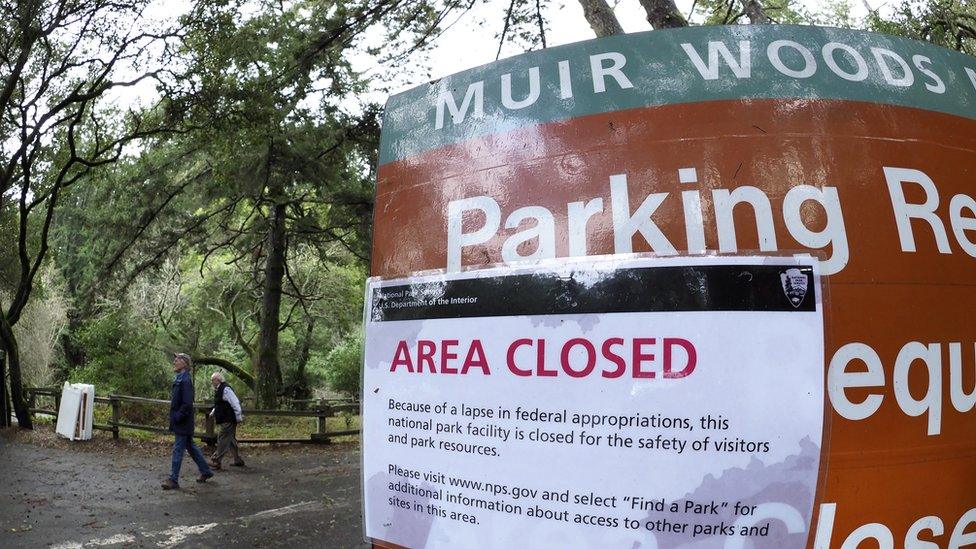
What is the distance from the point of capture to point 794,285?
1.61m

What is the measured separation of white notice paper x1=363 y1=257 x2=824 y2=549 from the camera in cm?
159

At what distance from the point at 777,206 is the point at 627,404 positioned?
1.93 ft

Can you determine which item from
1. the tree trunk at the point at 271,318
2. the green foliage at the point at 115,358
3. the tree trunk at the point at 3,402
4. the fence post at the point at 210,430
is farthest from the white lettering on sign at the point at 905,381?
the green foliage at the point at 115,358

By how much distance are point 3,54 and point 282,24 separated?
17.4ft

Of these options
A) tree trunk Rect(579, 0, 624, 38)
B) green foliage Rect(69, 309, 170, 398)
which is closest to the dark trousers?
tree trunk Rect(579, 0, 624, 38)

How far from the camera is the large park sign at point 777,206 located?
1.66 metres

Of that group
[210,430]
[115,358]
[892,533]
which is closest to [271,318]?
[115,358]

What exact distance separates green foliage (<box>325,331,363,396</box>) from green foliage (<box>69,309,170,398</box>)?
31.9 ft

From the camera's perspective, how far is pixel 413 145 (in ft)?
7.22

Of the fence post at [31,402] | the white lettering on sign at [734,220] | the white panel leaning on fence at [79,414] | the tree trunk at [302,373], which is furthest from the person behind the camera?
the tree trunk at [302,373]

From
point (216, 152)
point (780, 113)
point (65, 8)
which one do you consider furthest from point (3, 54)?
point (780, 113)

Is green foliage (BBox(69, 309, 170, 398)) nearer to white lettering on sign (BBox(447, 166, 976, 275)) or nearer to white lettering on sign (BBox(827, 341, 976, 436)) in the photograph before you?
white lettering on sign (BBox(447, 166, 976, 275))

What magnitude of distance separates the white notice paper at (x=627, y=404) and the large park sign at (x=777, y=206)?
0.02m

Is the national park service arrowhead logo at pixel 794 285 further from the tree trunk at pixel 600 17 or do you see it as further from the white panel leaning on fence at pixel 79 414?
the white panel leaning on fence at pixel 79 414
